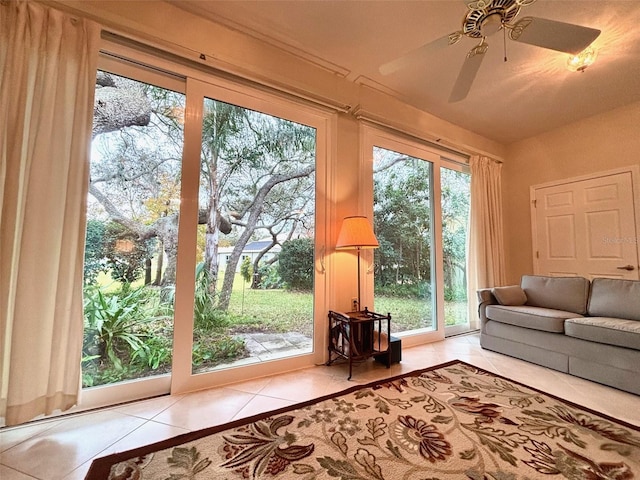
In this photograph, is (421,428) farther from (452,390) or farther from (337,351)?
(337,351)

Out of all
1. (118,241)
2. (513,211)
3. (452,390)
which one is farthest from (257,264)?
(513,211)

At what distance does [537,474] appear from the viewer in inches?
48.9

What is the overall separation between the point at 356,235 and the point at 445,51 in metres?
1.82

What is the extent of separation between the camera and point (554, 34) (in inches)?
60.7

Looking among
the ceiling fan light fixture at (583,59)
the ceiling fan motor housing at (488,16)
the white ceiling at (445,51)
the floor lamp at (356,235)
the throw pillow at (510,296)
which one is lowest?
the throw pillow at (510,296)

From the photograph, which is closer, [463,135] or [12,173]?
[12,173]

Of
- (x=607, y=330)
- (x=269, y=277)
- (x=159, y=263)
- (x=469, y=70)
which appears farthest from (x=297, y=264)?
(x=607, y=330)

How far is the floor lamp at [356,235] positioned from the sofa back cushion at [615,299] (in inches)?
88.7

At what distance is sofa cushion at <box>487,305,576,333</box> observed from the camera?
2.46 meters

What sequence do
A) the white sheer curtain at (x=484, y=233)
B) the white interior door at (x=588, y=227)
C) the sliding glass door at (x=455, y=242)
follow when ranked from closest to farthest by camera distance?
1. the white interior door at (x=588, y=227)
2. the sliding glass door at (x=455, y=242)
3. the white sheer curtain at (x=484, y=233)

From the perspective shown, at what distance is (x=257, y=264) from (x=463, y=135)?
3.41m

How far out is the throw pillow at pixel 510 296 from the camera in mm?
3029

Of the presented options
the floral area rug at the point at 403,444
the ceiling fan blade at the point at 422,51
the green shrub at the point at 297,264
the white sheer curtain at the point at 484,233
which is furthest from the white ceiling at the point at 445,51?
the floral area rug at the point at 403,444

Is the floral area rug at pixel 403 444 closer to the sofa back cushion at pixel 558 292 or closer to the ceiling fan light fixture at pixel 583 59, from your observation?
the sofa back cushion at pixel 558 292
